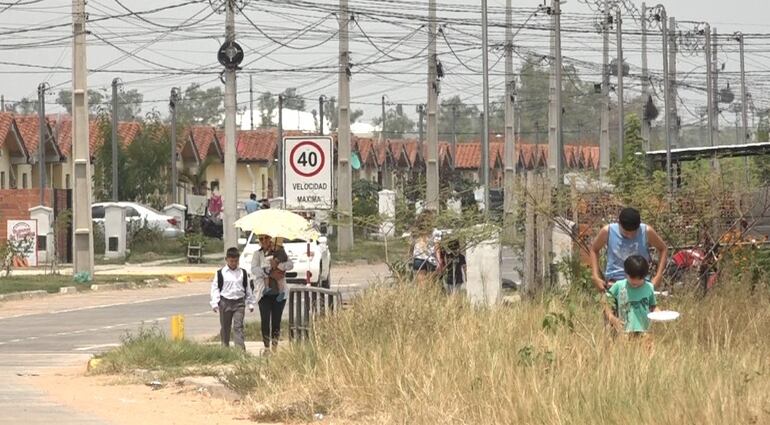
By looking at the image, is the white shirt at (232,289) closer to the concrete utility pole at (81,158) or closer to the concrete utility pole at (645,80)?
the concrete utility pole at (81,158)

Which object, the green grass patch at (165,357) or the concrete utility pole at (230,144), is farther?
the concrete utility pole at (230,144)

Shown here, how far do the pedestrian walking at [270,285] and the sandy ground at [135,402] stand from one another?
298 cm

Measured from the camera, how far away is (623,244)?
49.3 feet

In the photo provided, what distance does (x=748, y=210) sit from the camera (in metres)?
22.0

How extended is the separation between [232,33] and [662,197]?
2117 centimetres

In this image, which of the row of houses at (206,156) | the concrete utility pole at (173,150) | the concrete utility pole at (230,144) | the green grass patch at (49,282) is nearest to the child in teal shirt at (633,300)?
the green grass patch at (49,282)

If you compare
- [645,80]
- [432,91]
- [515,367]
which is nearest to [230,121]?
[432,91]

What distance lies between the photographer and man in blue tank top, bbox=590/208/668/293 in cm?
1492

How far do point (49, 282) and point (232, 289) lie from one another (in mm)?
19627

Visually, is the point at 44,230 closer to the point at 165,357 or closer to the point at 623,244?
the point at 165,357

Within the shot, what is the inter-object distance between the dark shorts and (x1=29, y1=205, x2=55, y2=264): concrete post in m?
27.4

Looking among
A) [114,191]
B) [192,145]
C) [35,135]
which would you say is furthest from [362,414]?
[192,145]

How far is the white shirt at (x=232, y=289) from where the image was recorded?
21484 millimetres

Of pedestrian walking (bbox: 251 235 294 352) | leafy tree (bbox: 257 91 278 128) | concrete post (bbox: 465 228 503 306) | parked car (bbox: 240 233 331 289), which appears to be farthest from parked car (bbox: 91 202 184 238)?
leafy tree (bbox: 257 91 278 128)
